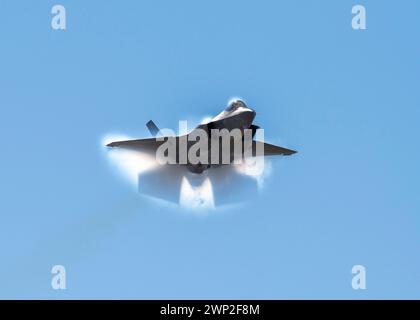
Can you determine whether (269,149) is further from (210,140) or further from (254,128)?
(210,140)

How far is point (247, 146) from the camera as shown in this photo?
6506 centimetres

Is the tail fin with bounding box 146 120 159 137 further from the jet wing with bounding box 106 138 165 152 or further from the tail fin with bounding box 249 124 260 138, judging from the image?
the tail fin with bounding box 249 124 260 138

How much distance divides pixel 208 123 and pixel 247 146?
3.87 metres

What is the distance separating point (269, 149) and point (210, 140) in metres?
8.79

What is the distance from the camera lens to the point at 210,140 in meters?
63.3

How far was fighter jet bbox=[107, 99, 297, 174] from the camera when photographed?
202 ft

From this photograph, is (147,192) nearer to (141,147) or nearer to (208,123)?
(141,147)

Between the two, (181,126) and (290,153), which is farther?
(290,153)

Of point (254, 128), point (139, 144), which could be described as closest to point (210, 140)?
point (254, 128)

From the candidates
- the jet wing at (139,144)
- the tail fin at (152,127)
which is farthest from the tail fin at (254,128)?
the tail fin at (152,127)

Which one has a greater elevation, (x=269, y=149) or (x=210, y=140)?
(x=269, y=149)

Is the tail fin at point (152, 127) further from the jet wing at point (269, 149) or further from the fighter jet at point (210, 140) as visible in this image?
the jet wing at point (269, 149)
